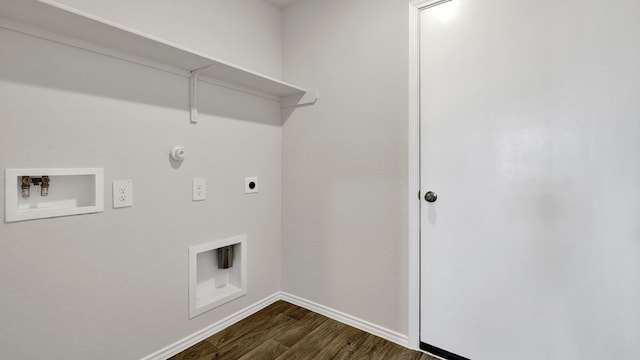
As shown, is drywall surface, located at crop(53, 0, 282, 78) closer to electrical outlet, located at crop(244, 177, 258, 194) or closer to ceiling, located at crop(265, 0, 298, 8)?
A: ceiling, located at crop(265, 0, 298, 8)

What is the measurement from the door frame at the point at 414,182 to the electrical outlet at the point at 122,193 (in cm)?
159

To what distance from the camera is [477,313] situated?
1571 millimetres

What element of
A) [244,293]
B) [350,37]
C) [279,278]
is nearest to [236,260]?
[244,293]

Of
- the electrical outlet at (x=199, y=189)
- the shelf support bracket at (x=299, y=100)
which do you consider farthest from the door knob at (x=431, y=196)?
the electrical outlet at (x=199, y=189)

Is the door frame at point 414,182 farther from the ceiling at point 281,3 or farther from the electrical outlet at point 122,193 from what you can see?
the electrical outlet at point 122,193

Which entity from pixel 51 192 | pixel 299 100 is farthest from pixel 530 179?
pixel 51 192

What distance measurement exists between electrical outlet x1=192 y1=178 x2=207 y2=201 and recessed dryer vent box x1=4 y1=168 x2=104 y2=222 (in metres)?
0.49

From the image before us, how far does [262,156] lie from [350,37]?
3.58 ft

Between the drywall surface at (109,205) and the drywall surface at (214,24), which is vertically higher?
the drywall surface at (214,24)

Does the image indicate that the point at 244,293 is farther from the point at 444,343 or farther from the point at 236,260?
the point at 444,343

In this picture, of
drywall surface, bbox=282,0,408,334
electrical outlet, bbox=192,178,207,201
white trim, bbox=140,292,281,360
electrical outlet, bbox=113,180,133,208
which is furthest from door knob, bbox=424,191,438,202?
electrical outlet, bbox=113,180,133,208

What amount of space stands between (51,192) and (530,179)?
7.54 feet

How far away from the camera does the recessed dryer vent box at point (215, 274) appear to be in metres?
1.81

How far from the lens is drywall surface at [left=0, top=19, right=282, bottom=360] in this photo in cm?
120
